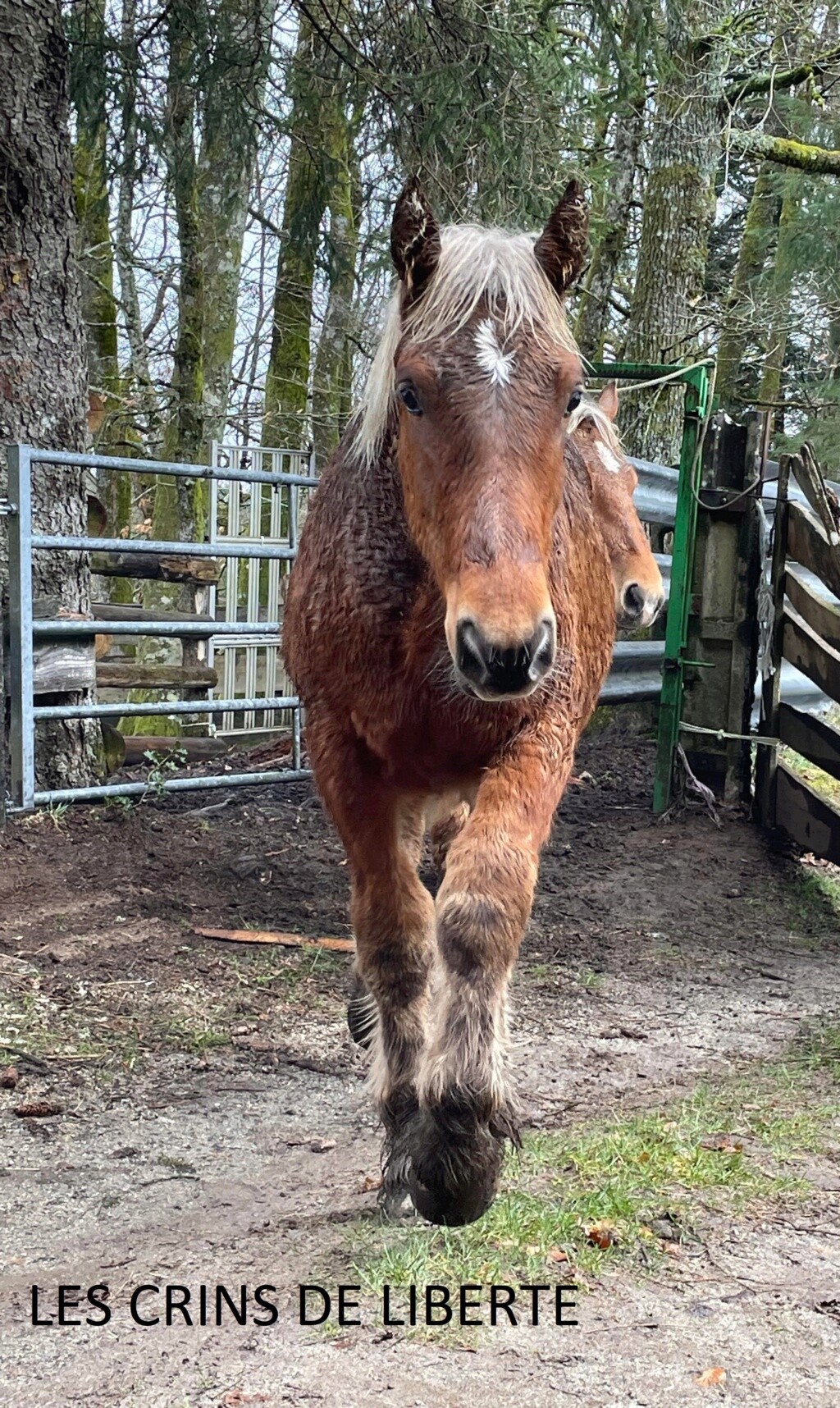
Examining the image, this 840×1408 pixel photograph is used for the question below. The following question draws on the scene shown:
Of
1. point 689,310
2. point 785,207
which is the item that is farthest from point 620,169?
point 785,207

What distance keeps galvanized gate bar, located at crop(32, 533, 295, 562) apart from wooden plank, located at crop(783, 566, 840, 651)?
10.3 feet

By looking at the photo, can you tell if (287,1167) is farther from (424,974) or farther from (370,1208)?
(424,974)

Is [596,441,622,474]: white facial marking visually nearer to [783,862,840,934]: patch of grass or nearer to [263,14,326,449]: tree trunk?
[783,862,840,934]: patch of grass

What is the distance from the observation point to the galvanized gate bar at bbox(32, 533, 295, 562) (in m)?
6.29

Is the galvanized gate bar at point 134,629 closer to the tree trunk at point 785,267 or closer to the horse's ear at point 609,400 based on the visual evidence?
the horse's ear at point 609,400

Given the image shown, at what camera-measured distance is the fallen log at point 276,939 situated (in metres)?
5.12

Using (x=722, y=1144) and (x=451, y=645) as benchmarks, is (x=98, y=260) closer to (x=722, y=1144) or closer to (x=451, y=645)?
(x=451, y=645)

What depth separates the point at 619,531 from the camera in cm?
550

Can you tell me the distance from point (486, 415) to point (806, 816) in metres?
4.40

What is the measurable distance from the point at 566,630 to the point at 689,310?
27.4 feet

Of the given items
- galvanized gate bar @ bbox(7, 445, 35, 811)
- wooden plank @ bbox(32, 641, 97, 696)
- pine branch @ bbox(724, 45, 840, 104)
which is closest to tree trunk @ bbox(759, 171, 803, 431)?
pine branch @ bbox(724, 45, 840, 104)

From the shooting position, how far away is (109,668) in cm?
842

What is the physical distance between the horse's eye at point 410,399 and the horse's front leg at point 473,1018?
0.96 meters

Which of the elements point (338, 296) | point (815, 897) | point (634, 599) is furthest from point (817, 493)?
point (338, 296)
